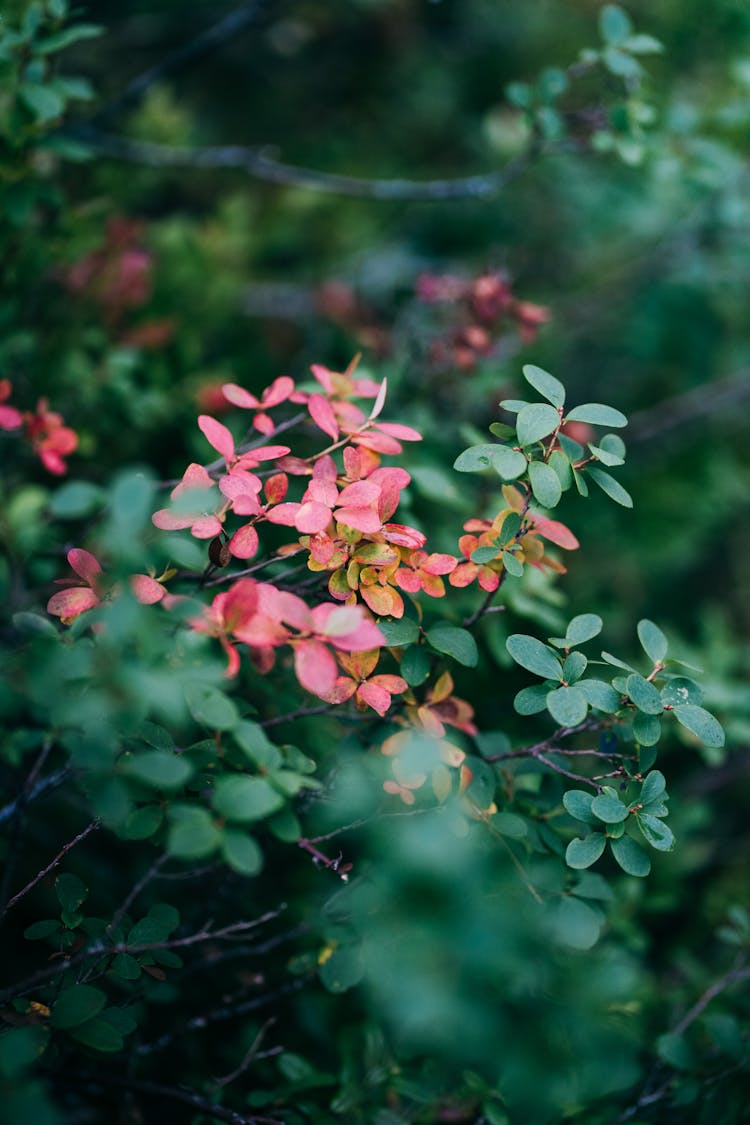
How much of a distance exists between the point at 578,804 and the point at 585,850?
0.05 meters

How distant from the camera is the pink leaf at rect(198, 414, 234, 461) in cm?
88

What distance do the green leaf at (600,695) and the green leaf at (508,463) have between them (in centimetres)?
25

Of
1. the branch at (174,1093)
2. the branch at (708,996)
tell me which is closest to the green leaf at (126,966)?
the branch at (174,1093)

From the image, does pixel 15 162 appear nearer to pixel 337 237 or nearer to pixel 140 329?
pixel 140 329

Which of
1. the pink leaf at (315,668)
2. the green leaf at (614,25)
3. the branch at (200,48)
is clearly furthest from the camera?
the branch at (200,48)

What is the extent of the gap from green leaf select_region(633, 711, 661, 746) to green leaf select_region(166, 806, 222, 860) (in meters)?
0.47

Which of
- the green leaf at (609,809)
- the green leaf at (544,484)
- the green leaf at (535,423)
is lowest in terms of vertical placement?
the green leaf at (609,809)

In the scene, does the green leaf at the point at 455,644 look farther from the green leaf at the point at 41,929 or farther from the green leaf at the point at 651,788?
the green leaf at the point at 41,929

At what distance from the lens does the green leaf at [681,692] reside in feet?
2.70

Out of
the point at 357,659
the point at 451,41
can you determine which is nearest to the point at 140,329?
the point at 357,659

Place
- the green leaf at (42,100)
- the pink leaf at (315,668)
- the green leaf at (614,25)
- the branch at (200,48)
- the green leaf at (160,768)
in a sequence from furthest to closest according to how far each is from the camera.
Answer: the branch at (200,48), the green leaf at (614,25), the green leaf at (42,100), the pink leaf at (315,668), the green leaf at (160,768)

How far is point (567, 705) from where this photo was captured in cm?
78

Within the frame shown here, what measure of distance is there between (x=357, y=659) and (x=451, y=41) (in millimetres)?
3750

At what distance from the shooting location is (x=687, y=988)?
1435 millimetres
